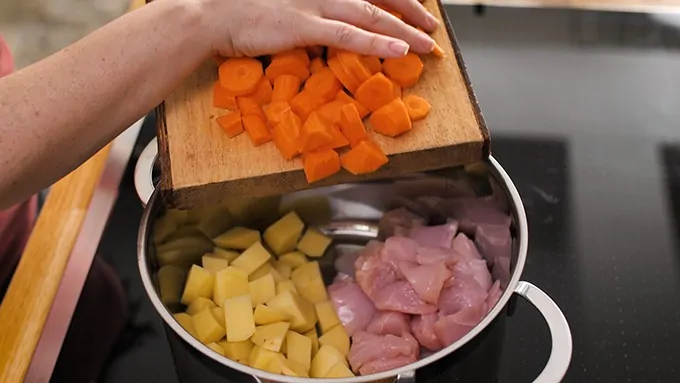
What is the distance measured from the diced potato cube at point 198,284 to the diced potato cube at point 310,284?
109 mm

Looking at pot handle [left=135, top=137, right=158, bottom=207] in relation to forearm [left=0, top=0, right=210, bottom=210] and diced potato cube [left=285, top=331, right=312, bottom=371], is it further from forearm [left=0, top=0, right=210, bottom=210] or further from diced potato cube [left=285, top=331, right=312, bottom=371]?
diced potato cube [left=285, top=331, right=312, bottom=371]

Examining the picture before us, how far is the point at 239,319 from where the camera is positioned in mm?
800

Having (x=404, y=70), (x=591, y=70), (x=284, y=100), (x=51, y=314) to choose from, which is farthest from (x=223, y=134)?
(x=591, y=70)

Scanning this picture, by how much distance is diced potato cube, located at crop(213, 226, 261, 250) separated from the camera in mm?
Result: 926

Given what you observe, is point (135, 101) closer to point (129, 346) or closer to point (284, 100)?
point (284, 100)

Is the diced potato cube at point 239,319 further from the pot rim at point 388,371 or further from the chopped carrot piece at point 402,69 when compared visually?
the chopped carrot piece at point 402,69

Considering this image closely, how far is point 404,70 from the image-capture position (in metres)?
0.79

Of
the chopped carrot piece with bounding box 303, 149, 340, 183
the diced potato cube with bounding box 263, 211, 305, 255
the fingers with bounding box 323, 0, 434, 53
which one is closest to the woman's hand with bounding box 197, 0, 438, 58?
the fingers with bounding box 323, 0, 434, 53

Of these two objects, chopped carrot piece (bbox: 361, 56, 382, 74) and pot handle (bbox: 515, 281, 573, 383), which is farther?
chopped carrot piece (bbox: 361, 56, 382, 74)

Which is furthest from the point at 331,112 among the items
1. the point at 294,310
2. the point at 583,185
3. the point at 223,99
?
the point at 583,185

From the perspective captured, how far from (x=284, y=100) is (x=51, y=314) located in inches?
15.1

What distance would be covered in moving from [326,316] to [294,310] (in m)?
0.05

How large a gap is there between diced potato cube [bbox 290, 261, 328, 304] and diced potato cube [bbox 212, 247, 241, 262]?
0.25ft

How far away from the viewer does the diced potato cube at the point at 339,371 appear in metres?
0.78
